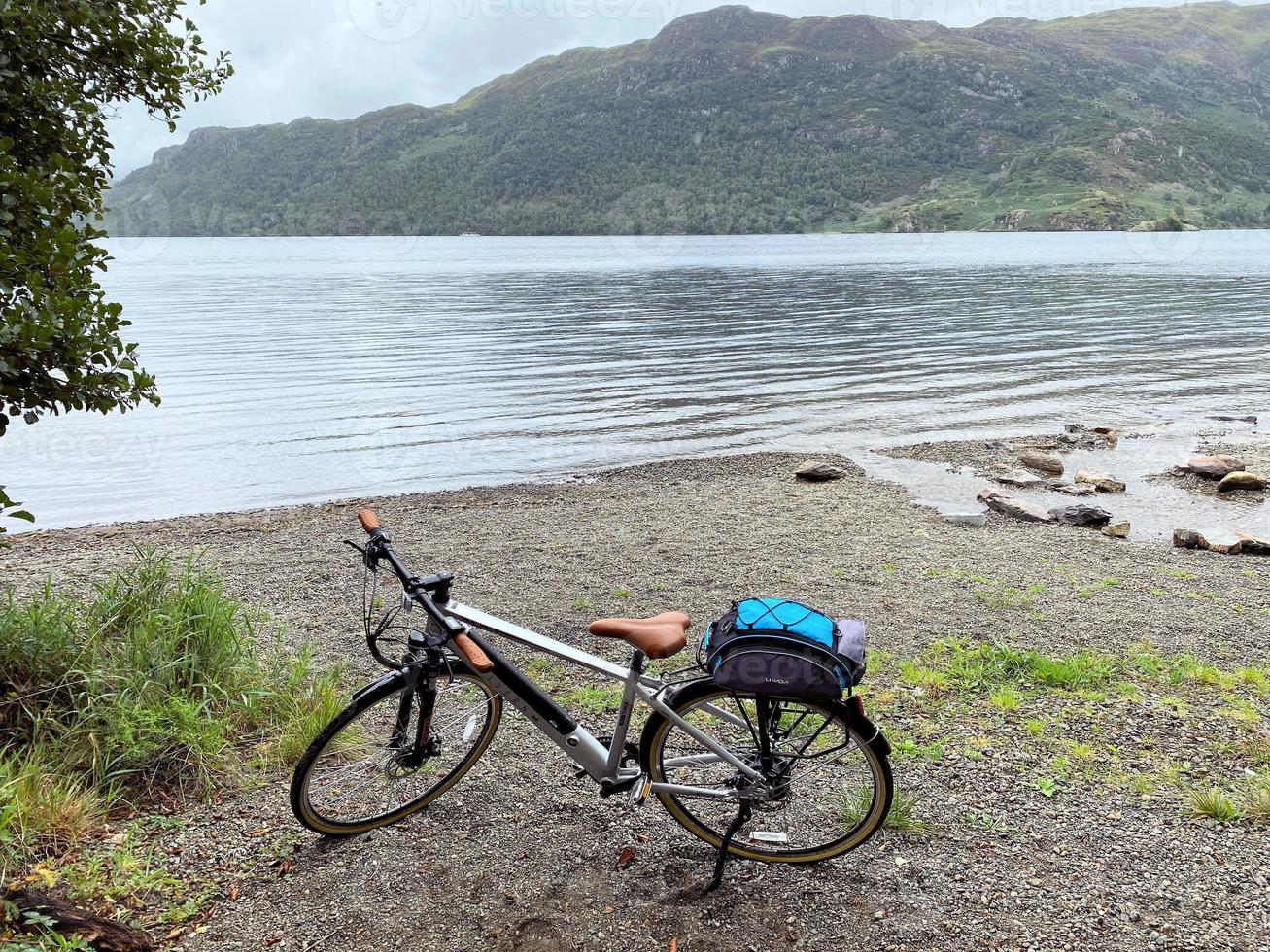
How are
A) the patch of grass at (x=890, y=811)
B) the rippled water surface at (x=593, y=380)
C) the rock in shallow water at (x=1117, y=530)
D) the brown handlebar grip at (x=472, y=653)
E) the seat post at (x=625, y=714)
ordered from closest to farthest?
the brown handlebar grip at (x=472, y=653) < the seat post at (x=625, y=714) < the patch of grass at (x=890, y=811) < the rock in shallow water at (x=1117, y=530) < the rippled water surface at (x=593, y=380)

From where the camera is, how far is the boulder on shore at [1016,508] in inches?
511

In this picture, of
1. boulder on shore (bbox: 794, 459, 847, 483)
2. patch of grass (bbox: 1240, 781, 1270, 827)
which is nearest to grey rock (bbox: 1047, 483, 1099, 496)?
boulder on shore (bbox: 794, 459, 847, 483)

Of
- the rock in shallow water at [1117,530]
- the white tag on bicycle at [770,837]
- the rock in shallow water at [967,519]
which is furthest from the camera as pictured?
the rock in shallow water at [967,519]

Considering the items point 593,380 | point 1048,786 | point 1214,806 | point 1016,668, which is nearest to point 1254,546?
point 1016,668

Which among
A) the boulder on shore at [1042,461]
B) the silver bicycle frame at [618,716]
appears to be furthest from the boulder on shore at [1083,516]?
the silver bicycle frame at [618,716]

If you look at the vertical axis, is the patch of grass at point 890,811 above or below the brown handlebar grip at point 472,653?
below

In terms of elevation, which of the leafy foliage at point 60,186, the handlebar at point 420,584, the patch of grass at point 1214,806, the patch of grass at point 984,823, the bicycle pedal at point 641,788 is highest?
the leafy foliage at point 60,186

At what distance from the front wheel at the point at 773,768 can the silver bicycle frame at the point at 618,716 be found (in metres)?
0.03

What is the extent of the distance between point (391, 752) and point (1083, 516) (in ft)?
38.2

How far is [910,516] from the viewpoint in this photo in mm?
13023

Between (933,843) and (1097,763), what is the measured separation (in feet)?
5.19

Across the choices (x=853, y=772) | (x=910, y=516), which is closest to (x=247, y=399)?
(x=910, y=516)

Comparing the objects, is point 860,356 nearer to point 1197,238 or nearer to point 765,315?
point 765,315

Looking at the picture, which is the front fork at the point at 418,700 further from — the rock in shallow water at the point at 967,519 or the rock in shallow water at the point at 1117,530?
the rock in shallow water at the point at 1117,530
